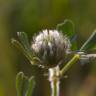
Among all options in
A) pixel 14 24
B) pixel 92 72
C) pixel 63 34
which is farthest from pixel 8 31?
pixel 63 34

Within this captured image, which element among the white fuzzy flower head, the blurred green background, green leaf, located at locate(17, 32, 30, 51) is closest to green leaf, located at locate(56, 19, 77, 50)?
the white fuzzy flower head

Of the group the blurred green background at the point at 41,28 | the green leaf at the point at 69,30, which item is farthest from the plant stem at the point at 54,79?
the blurred green background at the point at 41,28

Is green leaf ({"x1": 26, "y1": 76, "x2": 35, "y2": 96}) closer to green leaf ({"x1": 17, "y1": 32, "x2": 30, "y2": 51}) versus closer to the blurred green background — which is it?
green leaf ({"x1": 17, "y1": 32, "x2": 30, "y2": 51})

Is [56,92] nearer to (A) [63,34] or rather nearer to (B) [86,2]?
(A) [63,34]

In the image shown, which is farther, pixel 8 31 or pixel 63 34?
pixel 8 31

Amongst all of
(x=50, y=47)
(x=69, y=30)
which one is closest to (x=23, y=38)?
(x=50, y=47)

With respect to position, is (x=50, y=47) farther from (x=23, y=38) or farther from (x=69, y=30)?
(x=69, y=30)
